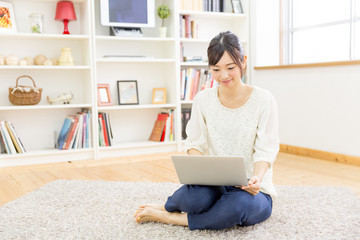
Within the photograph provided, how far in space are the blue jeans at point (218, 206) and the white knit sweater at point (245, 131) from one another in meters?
0.11

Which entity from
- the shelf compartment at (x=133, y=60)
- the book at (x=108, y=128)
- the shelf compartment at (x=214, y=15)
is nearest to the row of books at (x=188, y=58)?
the shelf compartment at (x=133, y=60)

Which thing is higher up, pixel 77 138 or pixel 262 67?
pixel 262 67

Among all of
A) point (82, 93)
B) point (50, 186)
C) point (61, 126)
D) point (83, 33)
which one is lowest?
point (50, 186)

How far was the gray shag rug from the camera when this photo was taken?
1.60m

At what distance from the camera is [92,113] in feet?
11.0

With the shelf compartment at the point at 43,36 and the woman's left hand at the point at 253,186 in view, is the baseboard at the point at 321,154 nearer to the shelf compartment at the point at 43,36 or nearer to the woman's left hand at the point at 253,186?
the woman's left hand at the point at 253,186

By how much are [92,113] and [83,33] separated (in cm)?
65

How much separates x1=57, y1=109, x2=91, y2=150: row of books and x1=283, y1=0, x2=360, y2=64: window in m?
1.82

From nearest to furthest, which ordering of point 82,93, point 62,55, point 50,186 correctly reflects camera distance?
point 50,186 → point 62,55 → point 82,93

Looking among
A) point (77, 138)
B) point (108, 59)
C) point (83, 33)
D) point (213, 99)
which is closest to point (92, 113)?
point (77, 138)

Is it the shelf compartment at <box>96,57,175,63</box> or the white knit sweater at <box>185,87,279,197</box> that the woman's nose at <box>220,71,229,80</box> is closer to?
the white knit sweater at <box>185,87,279,197</box>

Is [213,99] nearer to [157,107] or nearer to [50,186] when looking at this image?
[50,186]

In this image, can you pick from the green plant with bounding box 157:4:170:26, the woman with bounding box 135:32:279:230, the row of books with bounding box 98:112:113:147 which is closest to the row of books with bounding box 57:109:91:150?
the row of books with bounding box 98:112:113:147

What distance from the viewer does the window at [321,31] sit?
317 cm
